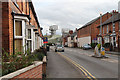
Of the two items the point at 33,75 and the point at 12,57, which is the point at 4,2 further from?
the point at 33,75

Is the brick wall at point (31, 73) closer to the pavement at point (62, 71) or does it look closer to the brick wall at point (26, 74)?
the brick wall at point (26, 74)

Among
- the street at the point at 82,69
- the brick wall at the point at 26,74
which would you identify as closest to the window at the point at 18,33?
the street at the point at 82,69

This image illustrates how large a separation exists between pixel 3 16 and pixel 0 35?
36.4 inches

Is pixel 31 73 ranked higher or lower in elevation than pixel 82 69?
higher

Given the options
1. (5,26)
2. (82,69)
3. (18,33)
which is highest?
(5,26)

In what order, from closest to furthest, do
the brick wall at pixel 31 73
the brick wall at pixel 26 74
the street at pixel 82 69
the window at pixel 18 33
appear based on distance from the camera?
1. the brick wall at pixel 26 74
2. the brick wall at pixel 31 73
3. the window at pixel 18 33
4. the street at pixel 82 69

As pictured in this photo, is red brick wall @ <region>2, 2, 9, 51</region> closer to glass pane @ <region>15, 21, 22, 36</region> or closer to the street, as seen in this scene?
glass pane @ <region>15, 21, 22, 36</region>

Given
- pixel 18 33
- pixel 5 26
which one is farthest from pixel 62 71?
pixel 5 26

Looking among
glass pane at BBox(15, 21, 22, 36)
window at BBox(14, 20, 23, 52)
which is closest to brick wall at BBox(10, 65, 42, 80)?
window at BBox(14, 20, 23, 52)

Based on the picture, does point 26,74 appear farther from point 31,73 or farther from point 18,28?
point 18,28

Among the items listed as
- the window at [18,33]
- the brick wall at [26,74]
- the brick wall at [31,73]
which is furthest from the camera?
the window at [18,33]

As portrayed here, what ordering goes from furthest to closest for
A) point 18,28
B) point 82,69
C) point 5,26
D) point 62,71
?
point 82,69
point 62,71
point 18,28
point 5,26

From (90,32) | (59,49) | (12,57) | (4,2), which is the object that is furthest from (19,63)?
(90,32)

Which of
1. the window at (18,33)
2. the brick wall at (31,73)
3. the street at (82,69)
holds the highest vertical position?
the window at (18,33)
